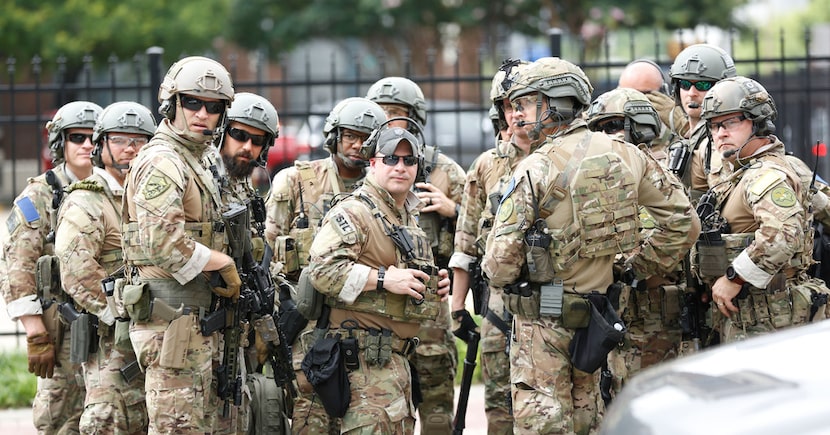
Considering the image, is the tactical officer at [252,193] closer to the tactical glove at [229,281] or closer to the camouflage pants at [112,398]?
the tactical glove at [229,281]

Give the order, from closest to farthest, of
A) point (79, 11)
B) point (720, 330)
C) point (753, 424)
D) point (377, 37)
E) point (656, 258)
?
1. point (753, 424)
2. point (656, 258)
3. point (720, 330)
4. point (79, 11)
5. point (377, 37)

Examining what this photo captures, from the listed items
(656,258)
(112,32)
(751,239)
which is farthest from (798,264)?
(112,32)

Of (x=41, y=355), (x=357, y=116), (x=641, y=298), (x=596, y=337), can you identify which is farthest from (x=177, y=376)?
(x=641, y=298)

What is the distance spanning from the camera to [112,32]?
89.9ft

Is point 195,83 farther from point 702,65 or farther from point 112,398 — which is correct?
point 702,65

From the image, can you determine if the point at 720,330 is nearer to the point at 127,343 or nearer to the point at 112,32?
the point at 127,343

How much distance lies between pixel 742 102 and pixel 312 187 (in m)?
Answer: 2.60

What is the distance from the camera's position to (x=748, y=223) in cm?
640

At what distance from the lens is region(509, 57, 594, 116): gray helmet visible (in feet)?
19.0

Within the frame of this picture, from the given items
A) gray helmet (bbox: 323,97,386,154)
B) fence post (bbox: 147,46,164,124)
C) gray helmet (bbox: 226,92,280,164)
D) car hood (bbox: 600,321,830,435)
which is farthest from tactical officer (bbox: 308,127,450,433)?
fence post (bbox: 147,46,164,124)

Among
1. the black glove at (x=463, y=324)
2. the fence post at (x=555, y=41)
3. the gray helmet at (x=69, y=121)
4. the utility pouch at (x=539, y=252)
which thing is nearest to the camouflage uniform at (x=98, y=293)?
the gray helmet at (x=69, y=121)

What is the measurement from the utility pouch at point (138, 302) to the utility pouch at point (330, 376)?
2.78 ft

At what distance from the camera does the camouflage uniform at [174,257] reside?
5.58 meters

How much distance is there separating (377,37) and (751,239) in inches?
1071
